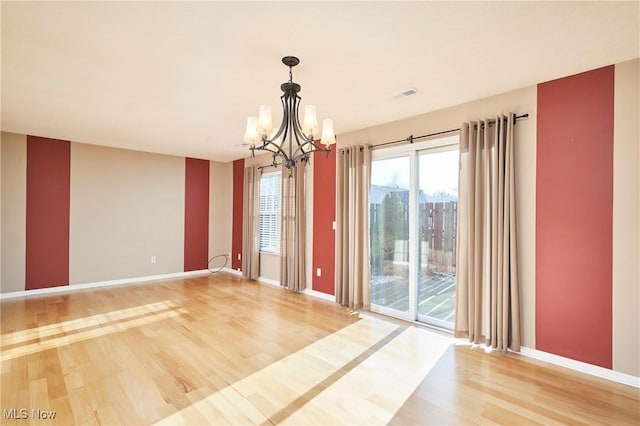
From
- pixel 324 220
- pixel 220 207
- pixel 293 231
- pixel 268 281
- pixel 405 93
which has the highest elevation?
pixel 405 93

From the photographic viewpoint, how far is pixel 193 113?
3928 millimetres

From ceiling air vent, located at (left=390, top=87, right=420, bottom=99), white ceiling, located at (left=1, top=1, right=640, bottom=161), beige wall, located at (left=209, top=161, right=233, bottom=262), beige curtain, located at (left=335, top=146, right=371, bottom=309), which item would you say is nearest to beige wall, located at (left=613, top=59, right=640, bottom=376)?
white ceiling, located at (left=1, top=1, right=640, bottom=161)

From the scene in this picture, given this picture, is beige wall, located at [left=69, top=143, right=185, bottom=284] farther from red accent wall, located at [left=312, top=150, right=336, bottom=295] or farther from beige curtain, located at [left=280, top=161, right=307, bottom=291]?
red accent wall, located at [left=312, top=150, right=336, bottom=295]

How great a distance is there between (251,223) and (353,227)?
286 centimetres

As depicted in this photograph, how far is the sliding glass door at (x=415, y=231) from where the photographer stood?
371 cm

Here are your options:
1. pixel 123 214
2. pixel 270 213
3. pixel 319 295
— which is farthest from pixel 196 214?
pixel 319 295

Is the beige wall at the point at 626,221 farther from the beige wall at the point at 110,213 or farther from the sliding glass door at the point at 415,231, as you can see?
the beige wall at the point at 110,213

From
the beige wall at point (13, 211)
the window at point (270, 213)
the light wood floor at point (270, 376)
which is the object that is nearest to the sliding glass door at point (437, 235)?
the light wood floor at point (270, 376)

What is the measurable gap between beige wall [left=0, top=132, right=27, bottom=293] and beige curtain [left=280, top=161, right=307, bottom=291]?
4216mm

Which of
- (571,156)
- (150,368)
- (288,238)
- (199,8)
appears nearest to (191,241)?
(288,238)

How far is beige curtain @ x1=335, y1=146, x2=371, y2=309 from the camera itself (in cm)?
438

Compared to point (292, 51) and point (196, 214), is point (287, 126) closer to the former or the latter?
point (292, 51)

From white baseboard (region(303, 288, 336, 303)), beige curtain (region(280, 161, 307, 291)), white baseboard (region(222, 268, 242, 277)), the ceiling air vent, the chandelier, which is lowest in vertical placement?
white baseboard (region(222, 268, 242, 277))

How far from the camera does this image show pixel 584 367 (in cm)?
271
